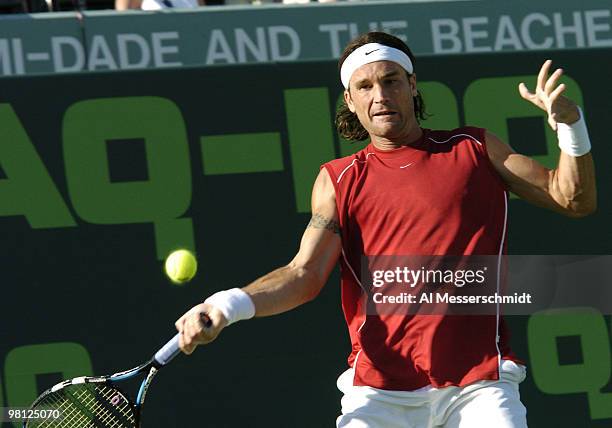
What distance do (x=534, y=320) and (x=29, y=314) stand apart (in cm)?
223

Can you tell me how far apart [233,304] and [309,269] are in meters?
0.36

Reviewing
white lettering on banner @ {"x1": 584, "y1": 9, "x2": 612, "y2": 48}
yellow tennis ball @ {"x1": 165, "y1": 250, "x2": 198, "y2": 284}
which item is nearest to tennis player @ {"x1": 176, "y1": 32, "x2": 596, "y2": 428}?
yellow tennis ball @ {"x1": 165, "y1": 250, "x2": 198, "y2": 284}

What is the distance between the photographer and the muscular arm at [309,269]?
380 centimetres

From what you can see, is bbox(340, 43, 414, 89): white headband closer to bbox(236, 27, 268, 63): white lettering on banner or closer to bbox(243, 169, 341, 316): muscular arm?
bbox(243, 169, 341, 316): muscular arm

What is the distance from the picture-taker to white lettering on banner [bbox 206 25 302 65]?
→ 5.52 metres

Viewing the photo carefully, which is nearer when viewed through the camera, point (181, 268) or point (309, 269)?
point (309, 269)

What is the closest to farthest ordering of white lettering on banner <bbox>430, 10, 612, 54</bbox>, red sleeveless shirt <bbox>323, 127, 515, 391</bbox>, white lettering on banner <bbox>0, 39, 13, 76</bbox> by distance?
red sleeveless shirt <bbox>323, 127, 515, 391</bbox>
white lettering on banner <bbox>0, 39, 13, 76</bbox>
white lettering on banner <bbox>430, 10, 612, 54</bbox>

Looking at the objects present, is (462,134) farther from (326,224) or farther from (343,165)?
(326,224)

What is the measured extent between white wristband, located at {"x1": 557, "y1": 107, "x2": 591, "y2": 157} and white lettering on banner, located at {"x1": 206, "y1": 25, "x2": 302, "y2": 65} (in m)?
2.09

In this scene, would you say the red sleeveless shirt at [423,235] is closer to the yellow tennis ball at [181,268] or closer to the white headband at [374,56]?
the white headband at [374,56]

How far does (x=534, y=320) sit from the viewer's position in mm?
5754

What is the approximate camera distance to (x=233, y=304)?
3629 mm

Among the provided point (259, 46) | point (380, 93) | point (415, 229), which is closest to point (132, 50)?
point (259, 46)

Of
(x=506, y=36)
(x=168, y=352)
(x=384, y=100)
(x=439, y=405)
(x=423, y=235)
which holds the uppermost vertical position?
(x=506, y=36)
